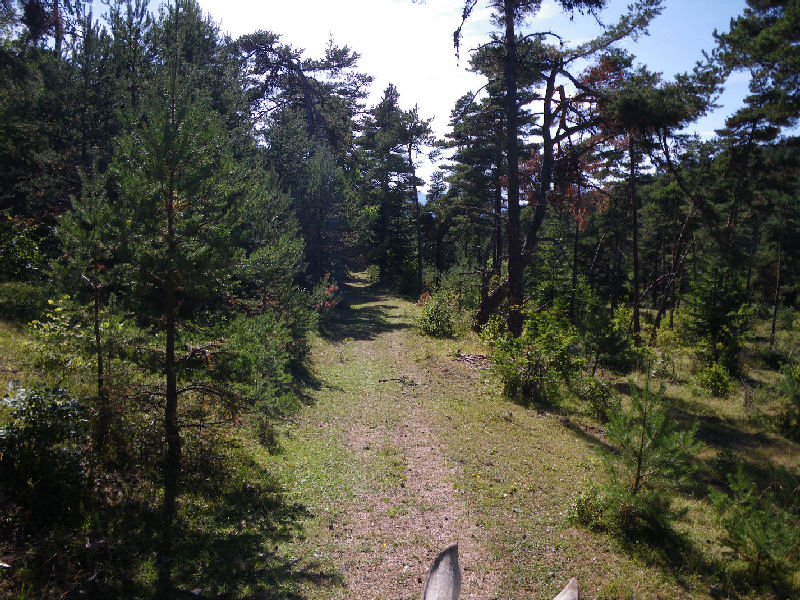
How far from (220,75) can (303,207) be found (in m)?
8.77

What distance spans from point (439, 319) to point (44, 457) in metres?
17.3

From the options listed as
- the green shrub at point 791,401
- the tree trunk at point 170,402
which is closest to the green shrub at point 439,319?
the green shrub at point 791,401

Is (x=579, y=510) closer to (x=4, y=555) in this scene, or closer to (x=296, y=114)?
(x=4, y=555)

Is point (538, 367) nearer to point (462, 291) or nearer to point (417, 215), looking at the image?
point (462, 291)

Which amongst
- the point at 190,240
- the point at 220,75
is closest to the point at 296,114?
the point at 220,75

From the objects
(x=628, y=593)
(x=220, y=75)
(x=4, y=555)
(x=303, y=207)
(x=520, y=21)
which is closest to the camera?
(x=4, y=555)

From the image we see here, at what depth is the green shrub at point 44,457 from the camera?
497cm

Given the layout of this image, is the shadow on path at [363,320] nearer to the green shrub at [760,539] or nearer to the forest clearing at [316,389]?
the forest clearing at [316,389]

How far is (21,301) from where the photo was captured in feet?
39.0

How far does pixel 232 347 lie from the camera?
6938 mm

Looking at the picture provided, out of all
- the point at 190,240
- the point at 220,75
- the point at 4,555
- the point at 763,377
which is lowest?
the point at 763,377

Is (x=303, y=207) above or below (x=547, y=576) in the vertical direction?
above

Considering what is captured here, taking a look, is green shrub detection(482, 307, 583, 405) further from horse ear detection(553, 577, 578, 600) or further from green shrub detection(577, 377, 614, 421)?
horse ear detection(553, 577, 578, 600)

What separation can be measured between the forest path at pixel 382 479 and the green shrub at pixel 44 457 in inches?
103
